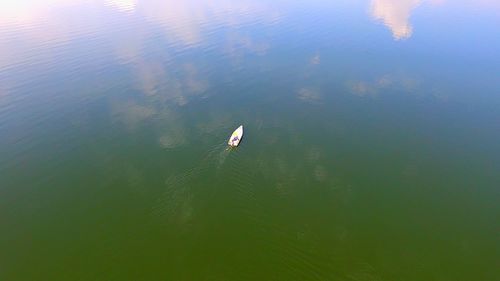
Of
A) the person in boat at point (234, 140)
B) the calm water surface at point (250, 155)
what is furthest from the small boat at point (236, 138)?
the calm water surface at point (250, 155)

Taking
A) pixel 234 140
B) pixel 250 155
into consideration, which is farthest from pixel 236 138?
pixel 250 155

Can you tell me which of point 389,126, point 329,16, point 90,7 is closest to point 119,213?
point 389,126

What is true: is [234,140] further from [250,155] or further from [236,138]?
[250,155]

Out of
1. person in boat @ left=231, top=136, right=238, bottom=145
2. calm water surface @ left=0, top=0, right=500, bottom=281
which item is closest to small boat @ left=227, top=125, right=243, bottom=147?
person in boat @ left=231, top=136, right=238, bottom=145

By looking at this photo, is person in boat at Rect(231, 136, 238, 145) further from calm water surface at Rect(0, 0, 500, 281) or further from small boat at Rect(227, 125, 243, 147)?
calm water surface at Rect(0, 0, 500, 281)

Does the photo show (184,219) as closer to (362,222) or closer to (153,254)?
(153,254)

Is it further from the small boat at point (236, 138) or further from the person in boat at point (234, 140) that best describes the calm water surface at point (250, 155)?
the person in boat at point (234, 140)
